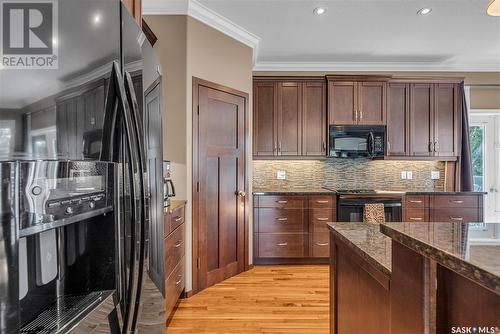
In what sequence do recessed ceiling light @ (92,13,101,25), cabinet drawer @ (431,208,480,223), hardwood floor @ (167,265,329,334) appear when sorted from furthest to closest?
1. cabinet drawer @ (431,208,480,223)
2. hardwood floor @ (167,265,329,334)
3. recessed ceiling light @ (92,13,101,25)

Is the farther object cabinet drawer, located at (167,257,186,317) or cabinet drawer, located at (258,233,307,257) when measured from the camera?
cabinet drawer, located at (258,233,307,257)

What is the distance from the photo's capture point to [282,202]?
391 cm

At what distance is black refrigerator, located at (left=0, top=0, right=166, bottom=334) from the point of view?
0.57 metres

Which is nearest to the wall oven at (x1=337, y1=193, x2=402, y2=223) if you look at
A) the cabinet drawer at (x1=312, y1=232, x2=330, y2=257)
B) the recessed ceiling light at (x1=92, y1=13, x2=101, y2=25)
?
the cabinet drawer at (x1=312, y1=232, x2=330, y2=257)

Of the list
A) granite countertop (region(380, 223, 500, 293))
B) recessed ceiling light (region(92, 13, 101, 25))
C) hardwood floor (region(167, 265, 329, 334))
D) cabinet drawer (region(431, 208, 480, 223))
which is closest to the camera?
granite countertop (region(380, 223, 500, 293))

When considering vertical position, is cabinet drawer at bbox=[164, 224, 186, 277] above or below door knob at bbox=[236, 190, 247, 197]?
below

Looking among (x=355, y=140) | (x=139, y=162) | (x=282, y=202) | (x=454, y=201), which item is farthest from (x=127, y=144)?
(x=454, y=201)

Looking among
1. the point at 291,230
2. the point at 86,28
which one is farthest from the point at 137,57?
the point at 291,230

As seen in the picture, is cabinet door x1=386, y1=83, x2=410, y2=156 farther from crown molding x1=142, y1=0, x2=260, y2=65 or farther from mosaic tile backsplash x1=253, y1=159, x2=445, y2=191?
crown molding x1=142, y1=0, x2=260, y2=65

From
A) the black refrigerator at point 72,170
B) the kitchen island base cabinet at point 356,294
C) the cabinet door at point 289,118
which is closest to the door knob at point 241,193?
the cabinet door at point 289,118

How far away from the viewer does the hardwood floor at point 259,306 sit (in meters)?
2.38

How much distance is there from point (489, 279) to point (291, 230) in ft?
11.3

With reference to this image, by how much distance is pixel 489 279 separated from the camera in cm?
54

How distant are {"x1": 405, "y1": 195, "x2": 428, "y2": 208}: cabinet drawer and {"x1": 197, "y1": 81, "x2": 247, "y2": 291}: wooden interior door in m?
2.19
